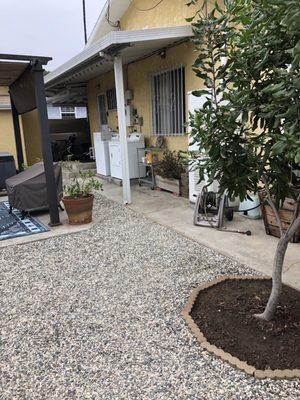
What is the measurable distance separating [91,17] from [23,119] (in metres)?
11.1

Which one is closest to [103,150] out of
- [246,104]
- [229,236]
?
[229,236]

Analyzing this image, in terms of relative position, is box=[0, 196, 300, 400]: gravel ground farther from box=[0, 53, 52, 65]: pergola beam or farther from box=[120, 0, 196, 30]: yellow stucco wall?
box=[120, 0, 196, 30]: yellow stucco wall

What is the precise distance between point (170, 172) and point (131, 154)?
4.19 feet

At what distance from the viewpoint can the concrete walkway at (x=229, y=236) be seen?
11.5ft

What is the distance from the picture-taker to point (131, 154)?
7746 mm

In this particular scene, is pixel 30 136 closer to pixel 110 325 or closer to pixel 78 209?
pixel 78 209

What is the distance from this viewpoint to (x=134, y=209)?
5.95 meters

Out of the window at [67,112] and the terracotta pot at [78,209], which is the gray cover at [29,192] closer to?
the terracotta pot at [78,209]

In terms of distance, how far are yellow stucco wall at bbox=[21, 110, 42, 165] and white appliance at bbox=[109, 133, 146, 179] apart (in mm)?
4405

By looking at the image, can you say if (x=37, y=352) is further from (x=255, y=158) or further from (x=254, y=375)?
(x=255, y=158)

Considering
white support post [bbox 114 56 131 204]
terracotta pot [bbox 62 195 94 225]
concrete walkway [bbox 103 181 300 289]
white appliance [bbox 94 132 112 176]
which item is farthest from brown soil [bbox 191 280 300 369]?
white appliance [bbox 94 132 112 176]

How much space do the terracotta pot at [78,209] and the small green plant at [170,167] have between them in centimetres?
225

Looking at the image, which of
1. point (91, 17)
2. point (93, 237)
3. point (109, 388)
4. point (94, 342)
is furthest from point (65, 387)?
point (91, 17)

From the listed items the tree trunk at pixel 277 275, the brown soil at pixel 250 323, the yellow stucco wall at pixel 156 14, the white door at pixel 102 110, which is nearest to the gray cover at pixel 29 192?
the brown soil at pixel 250 323
